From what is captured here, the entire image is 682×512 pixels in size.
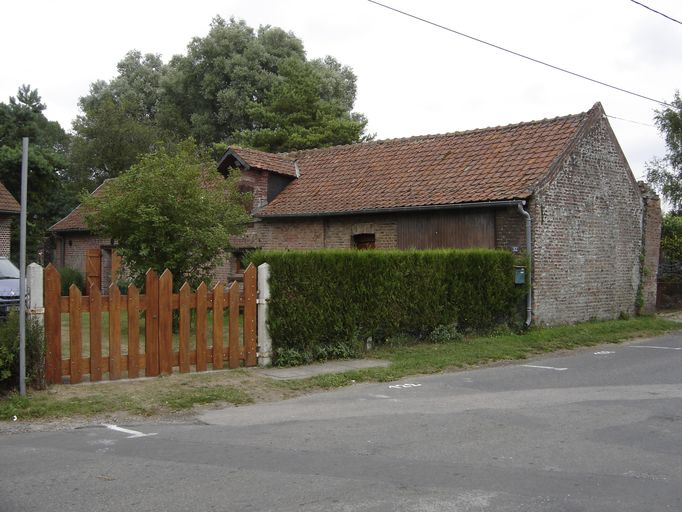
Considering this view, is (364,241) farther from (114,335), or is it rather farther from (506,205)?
(114,335)

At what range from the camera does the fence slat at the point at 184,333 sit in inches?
415

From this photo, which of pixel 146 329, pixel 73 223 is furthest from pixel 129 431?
pixel 73 223

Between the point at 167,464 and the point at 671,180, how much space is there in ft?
129

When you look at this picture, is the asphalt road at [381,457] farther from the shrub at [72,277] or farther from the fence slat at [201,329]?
the shrub at [72,277]

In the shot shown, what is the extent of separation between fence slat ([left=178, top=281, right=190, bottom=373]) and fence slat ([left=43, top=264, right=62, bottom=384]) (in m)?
1.80

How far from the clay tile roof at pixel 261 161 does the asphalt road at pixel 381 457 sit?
47.6 ft

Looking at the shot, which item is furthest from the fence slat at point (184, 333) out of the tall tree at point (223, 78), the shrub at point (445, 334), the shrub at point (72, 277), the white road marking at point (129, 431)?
the tall tree at point (223, 78)

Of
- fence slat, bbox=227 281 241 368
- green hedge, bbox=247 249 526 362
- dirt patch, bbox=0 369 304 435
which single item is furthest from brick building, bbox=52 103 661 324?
dirt patch, bbox=0 369 304 435

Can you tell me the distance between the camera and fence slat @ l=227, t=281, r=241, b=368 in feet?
36.5

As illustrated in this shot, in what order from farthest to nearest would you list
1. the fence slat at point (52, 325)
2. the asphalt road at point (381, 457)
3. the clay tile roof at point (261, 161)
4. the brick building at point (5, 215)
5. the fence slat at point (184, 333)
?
the brick building at point (5, 215) → the clay tile roof at point (261, 161) → the fence slat at point (184, 333) → the fence slat at point (52, 325) → the asphalt road at point (381, 457)

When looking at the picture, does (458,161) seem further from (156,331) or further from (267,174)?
(156,331)

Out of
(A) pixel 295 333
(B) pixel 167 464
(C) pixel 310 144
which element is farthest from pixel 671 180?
(B) pixel 167 464

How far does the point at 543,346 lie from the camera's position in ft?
49.0

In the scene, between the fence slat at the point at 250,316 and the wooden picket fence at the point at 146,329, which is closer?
the wooden picket fence at the point at 146,329
